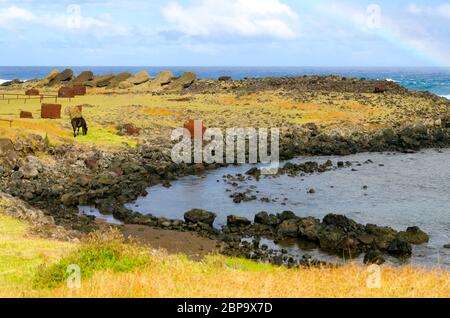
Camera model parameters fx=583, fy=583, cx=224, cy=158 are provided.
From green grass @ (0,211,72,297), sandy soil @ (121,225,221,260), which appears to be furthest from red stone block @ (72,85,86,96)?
green grass @ (0,211,72,297)

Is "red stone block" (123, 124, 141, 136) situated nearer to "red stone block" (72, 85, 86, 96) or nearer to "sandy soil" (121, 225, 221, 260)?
"sandy soil" (121, 225, 221, 260)

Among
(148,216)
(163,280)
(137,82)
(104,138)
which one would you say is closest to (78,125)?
(104,138)

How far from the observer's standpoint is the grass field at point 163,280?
34.0ft

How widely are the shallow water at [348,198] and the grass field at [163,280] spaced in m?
10.9

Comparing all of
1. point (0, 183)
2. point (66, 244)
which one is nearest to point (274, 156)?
point (0, 183)

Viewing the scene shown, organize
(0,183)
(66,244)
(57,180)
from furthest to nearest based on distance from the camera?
1. (57,180)
2. (0,183)
3. (66,244)

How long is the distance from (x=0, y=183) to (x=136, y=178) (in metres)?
8.18

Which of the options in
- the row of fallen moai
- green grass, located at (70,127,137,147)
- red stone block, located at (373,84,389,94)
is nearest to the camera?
green grass, located at (70,127,137,147)

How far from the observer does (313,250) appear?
2409 centimetres

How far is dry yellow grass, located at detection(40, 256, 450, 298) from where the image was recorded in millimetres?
10219

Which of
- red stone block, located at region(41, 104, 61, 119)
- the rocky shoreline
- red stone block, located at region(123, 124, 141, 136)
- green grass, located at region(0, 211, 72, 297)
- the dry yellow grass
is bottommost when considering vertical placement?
the rocky shoreline

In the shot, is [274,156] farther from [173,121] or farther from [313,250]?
[313,250]

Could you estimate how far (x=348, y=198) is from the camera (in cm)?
3331

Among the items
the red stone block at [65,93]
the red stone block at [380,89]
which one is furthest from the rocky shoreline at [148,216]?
the red stone block at [380,89]
